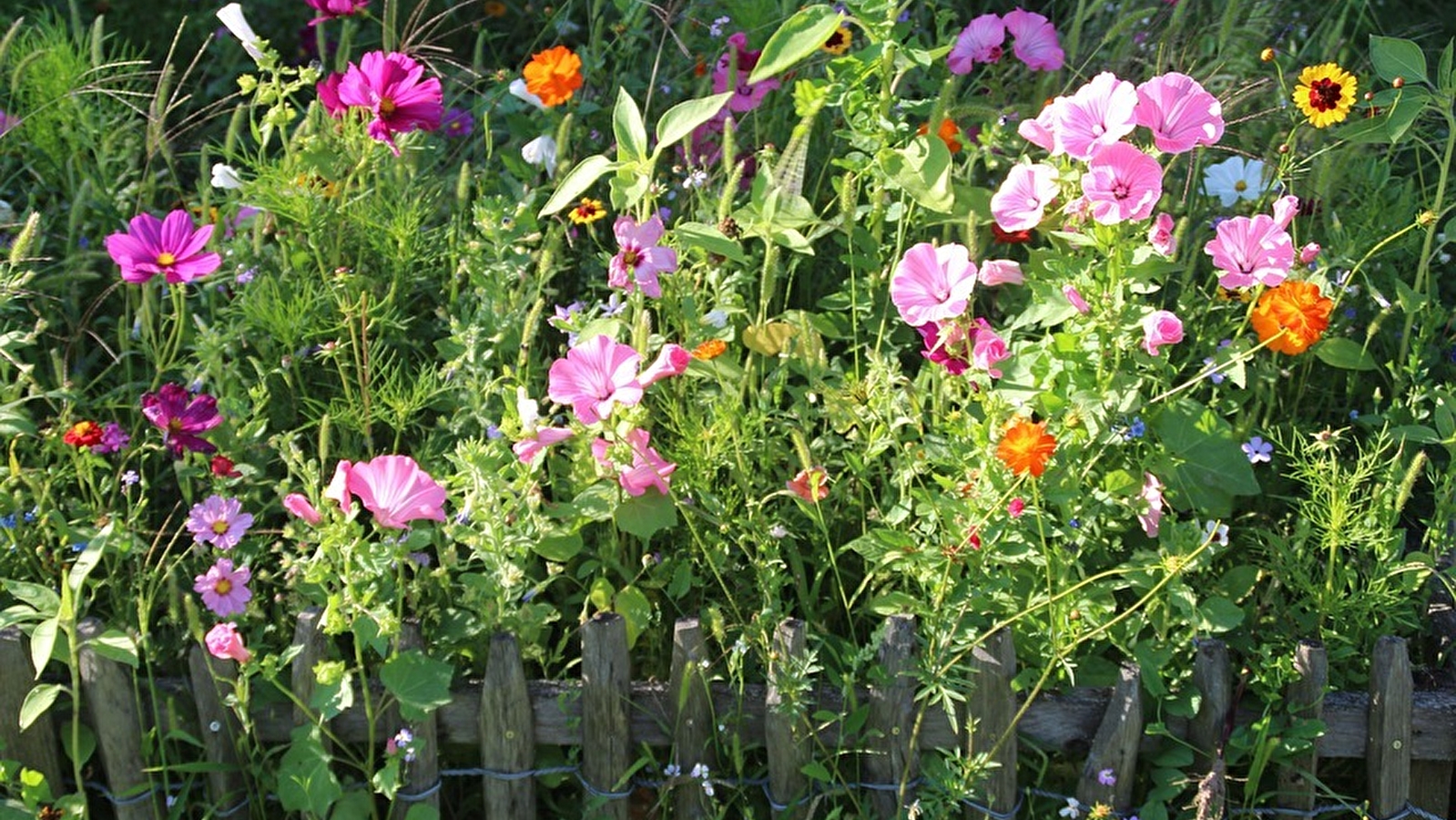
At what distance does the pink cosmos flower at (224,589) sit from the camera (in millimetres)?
2033

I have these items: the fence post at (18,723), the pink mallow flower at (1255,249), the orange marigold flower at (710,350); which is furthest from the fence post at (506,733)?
the pink mallow flower at (1255,249)

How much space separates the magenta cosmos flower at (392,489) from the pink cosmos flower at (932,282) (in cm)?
68

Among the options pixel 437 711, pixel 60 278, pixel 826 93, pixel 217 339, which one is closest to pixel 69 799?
pixel 437 711

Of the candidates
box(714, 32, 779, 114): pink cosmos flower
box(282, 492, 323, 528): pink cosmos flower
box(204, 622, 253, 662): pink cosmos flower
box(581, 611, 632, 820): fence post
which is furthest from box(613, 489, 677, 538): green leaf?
box(714, 32, 779, 114): pink cosmos flower

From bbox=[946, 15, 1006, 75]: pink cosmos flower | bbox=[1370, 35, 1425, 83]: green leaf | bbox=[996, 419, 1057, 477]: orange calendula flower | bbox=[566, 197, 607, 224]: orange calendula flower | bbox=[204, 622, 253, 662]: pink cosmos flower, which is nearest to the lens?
bbox=[996, 419, 1057, 477]: orange calendula flower

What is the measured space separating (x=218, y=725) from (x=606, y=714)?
521 millimetres

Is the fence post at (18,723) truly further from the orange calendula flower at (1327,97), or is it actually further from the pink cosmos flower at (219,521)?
the orange calendula flower at (1327,97)

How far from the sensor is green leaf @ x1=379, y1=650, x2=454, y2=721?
6.50ft

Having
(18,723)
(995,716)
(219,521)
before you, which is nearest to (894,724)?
(995,716)

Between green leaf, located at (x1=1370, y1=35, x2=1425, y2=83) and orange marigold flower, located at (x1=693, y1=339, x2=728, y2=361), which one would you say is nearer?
orange marigold flower, located at (x1=693, y1=339, x2=728, y2=361)

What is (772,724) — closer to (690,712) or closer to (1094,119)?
(690,712)

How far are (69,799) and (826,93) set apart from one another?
4.78 feet

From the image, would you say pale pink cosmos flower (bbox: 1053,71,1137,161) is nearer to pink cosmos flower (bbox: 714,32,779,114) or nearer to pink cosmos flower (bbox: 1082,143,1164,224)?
pink cosmos flower (bbox: 1082,143,1164,224)

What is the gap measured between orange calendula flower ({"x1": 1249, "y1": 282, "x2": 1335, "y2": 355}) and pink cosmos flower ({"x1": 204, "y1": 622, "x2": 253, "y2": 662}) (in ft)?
4.50
